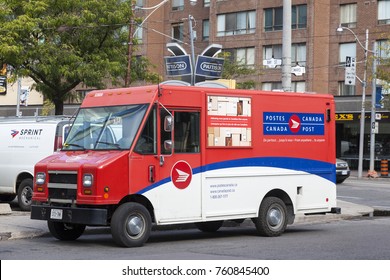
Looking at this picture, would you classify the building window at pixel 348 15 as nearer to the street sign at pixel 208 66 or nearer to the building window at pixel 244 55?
the building window at pixel 244 55

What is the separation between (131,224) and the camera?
12.7 metres

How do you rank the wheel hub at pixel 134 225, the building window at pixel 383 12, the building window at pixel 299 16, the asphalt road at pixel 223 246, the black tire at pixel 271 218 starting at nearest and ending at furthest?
the asphalt road at pixel 223 246 < the wheel hub at pixel 134 225 < the black tire at pixel 271 218 < the building window at pixel 383 12 < the building window at pixel 299 16

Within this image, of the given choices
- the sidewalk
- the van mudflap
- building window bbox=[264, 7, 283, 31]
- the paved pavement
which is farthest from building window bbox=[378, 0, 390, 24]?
the van mudflap

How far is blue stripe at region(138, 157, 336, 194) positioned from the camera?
541 inches

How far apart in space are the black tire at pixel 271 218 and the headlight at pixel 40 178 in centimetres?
419

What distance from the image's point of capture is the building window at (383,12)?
2071 inches

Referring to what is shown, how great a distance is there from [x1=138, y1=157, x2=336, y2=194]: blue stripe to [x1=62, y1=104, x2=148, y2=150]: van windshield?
98 centimetres

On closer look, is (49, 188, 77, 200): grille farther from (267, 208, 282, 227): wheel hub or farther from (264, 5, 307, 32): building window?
(264, 5, 307, 32): building window

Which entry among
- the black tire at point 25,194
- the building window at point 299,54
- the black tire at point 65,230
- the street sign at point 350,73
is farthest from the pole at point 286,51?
the building window at point 299,54

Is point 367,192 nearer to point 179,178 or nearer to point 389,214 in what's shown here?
point 389,214

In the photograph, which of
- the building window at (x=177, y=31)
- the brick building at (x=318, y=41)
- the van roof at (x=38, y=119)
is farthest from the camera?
the building window at (x=177, y=31)

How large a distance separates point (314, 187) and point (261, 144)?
69.6 inches

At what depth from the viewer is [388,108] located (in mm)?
43938

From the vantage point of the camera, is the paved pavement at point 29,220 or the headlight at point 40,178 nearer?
the headlight at point 40,178
